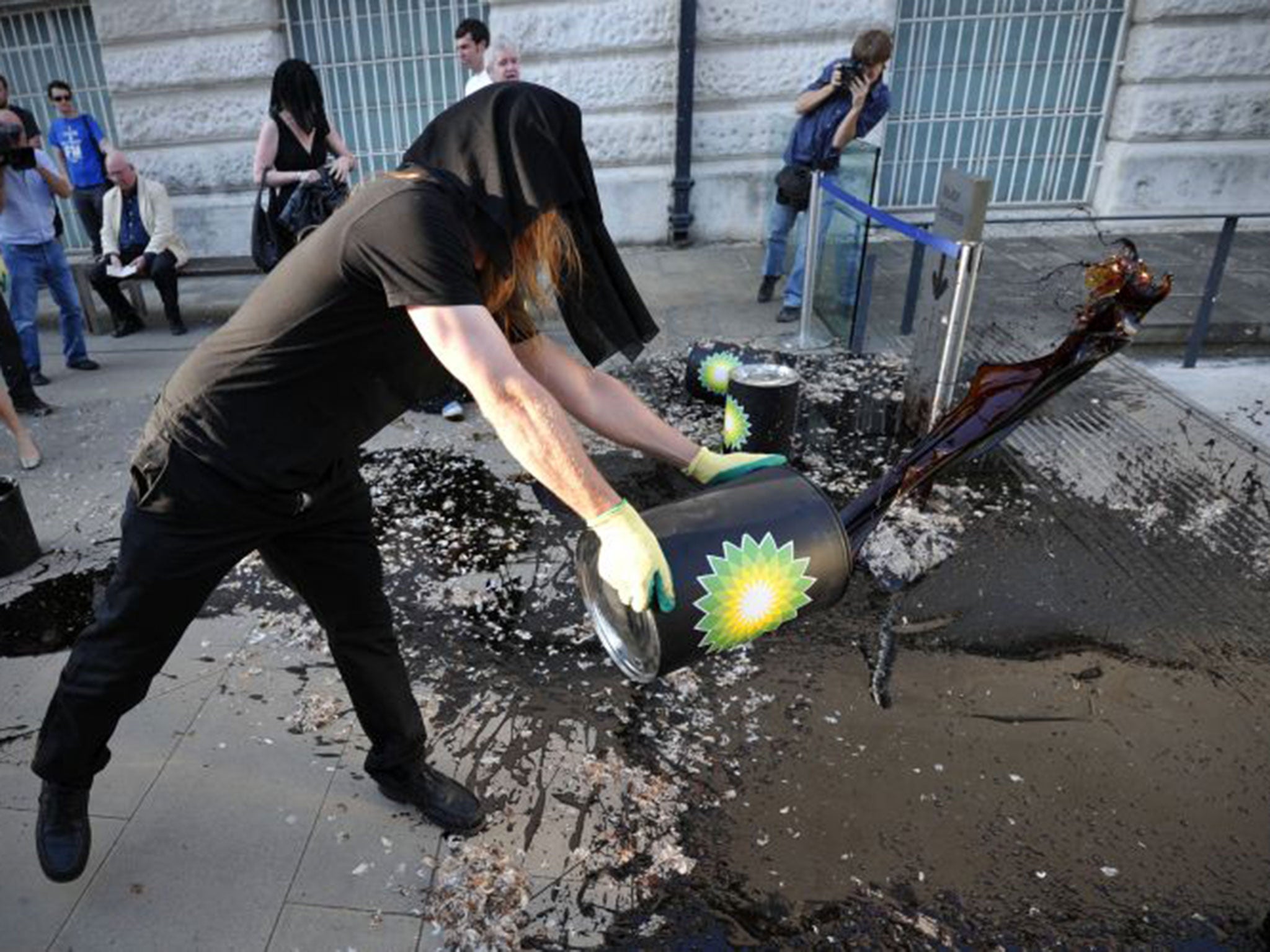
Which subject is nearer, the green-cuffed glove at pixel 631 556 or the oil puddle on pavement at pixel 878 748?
the green-cuffed glove at pixel 631 556

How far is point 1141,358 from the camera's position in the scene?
231 inches

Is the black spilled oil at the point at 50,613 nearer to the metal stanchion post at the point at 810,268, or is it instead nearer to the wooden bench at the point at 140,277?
the wooden bench at the point at 140,277

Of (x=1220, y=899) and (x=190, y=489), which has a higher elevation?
(x=190, y=489)

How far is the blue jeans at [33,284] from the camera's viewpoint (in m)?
5.62

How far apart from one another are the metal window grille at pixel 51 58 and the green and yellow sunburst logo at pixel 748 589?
9.83 metres

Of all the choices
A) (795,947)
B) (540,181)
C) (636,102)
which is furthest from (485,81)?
(795,947)

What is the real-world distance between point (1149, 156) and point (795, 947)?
9.15 m

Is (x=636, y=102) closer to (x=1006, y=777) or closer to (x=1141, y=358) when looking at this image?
(x=1141, y=358)

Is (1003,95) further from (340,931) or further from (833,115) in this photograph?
(340,931)

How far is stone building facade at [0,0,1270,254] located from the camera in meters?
8.05

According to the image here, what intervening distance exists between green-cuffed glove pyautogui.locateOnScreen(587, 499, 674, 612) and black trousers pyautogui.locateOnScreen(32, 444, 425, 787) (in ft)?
2.31

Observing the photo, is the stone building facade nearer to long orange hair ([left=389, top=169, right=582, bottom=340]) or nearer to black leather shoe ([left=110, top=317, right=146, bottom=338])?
black leather shoe ([left=110, top=317, right=146, bottom=338])

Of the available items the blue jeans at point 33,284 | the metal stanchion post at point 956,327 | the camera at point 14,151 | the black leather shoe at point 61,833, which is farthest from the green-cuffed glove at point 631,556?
the blue jeans at point 33,284

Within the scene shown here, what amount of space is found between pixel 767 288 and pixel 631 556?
570 centimetres
